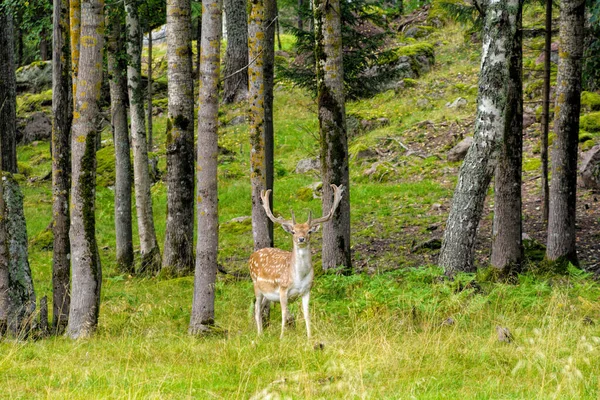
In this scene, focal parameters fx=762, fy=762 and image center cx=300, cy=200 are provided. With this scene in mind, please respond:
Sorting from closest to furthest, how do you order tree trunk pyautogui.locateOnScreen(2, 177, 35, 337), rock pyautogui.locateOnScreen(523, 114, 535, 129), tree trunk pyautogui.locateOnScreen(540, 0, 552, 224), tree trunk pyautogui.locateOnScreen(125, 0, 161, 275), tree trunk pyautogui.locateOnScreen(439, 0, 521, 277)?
1. tree trunk pyautogui.locateOnScreen(2, 177, 35, 337)
2. tree trunk pyautogui.locateOnScreen(439, 0, 521, 277)
3. tree trunk pyautogui.locateOnScreen(125, 0, 161, 275)
4. tree trunk pyautogui.locateOnScreen(540, 0, 552, 224)
5. rock pyautogui.locateOnScreen(523, 114, 535, 129)

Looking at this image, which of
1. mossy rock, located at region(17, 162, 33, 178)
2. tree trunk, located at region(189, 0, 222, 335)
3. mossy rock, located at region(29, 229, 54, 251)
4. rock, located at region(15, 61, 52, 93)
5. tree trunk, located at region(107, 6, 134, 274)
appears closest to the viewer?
tree trunk, located at region(189, 0, 222, 335)

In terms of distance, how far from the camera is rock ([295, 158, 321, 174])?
2684cm

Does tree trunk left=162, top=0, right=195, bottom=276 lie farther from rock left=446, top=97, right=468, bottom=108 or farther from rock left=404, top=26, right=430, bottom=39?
rock left=404, top=26, right=430, bottom=39

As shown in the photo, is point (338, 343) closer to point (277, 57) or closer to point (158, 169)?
point (158, 169)

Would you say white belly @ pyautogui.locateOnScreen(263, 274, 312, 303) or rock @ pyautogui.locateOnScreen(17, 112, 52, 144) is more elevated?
rock @ pyautogui.locateOnScreen(17, 112, 52, 144)

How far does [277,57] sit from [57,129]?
1206 inches

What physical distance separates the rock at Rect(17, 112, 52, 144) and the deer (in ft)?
90.7

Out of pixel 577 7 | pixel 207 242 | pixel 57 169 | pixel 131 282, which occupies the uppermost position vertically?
pixel 577 7

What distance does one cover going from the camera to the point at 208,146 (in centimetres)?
940

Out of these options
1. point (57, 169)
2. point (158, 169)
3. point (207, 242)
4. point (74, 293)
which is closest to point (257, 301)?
point (207, 242)

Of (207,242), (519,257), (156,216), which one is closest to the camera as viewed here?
(207,242)

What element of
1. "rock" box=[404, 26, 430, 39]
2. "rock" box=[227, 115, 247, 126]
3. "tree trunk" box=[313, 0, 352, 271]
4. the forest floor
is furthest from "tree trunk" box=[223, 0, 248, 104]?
"tree trunk" box=[313, 0, 352, 271]

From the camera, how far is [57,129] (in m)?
10.3

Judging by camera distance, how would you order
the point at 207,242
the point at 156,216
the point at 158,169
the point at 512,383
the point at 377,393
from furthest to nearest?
the point at 158,169 < the point at 156,216 < the point at 207,242 < the point at 512,383 < the point at 377,393
